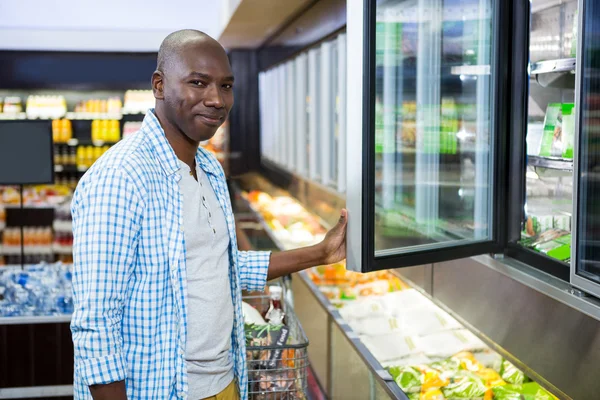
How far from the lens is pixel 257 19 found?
24.2ft

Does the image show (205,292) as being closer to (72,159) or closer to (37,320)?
(37,320)

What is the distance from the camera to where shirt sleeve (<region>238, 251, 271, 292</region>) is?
2.37 m

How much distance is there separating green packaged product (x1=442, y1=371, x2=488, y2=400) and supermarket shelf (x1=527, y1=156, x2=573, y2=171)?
86cm

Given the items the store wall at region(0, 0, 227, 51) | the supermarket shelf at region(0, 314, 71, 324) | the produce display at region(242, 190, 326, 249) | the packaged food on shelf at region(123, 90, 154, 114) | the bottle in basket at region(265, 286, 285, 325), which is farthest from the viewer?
the packaged food on shelf at region(123, 90, 154, 114)

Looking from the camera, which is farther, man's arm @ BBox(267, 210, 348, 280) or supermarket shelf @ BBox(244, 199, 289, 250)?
supermarket shelf @ BBox(244, 199, 289, 250)

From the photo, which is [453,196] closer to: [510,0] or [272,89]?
[510,0]

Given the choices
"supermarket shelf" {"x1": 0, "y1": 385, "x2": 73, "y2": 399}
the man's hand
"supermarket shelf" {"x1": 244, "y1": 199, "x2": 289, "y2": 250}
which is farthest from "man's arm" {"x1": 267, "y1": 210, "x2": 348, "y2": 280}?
"supermarket shelf" {"x1": 244, "y1": 199, "x2": 289, "y2": 250}

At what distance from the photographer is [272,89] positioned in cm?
1152

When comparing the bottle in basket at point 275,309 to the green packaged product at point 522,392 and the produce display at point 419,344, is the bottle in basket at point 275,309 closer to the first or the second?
the produce display at point 419,344

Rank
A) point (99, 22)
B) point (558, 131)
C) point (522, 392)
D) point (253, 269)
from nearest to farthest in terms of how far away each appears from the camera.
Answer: point (253, 269)
point (522, 392)
point (558, 131)
point (99, 22)

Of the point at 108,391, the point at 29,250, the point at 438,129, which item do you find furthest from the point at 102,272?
the point at 29,250

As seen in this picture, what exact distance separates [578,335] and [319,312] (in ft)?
6.02

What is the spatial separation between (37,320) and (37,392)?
0.42m

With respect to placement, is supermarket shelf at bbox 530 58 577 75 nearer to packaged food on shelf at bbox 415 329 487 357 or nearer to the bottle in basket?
packaged food on shelf at bbox 415 329 487 357
